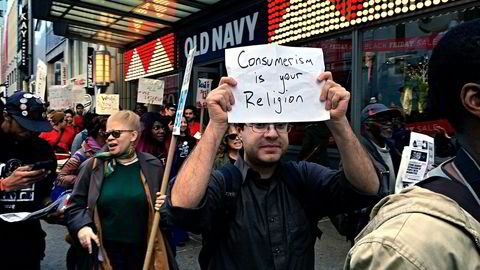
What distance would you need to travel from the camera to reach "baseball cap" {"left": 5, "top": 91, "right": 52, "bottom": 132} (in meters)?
3.00

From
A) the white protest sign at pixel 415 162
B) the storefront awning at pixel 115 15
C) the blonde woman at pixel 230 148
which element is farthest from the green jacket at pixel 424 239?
the storefront awning at pixel 115 15

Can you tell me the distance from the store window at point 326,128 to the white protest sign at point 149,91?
2764 mm

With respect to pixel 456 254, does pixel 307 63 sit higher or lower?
higher

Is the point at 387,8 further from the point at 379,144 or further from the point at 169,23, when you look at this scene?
the point at 169,23

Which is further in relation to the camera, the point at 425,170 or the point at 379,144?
the point at 379,144

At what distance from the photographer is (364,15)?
246 inches

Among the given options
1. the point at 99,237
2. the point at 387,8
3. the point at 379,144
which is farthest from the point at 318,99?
the point at 387,8

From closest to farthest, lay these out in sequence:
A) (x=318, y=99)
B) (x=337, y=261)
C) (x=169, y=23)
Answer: (x=318, y=99) < (x=337, y=261) < (x=169, y=23)

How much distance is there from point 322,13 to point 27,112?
5214mm

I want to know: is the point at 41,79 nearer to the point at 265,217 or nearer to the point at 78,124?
the point at 78,124

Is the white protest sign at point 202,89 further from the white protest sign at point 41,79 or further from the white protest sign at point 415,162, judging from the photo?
the white protest sign at point 415,162

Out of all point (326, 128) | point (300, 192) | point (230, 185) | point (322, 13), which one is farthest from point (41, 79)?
point (300, 192)

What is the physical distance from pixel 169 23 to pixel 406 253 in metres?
11.8

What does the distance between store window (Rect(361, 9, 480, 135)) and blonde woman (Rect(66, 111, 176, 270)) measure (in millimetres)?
3893
